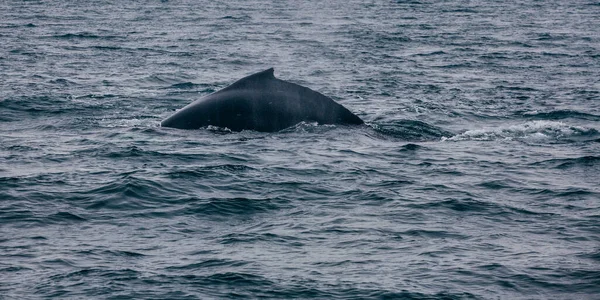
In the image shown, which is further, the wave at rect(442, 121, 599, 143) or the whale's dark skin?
the wave at rect(442, 121, 599, 143)

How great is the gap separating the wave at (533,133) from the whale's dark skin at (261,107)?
311 cm

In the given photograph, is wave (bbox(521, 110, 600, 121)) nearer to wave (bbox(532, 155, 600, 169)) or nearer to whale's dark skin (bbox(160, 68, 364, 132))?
wave (bbox(532, 155, 600, 169))

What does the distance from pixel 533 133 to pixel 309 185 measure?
22.3ft

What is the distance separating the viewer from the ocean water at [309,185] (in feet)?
39.7

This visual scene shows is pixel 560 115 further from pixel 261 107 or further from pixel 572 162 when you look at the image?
pixel 261 107

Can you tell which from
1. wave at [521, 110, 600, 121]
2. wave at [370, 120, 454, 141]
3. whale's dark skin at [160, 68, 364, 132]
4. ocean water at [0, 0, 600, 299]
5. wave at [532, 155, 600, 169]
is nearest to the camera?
ocean water at [0, 0, 600, 299]

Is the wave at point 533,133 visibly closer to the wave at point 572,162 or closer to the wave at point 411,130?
the wave at point 411,130

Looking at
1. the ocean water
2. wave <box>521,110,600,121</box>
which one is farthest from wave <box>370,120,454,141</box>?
wave <box>521,110,600,121</box>

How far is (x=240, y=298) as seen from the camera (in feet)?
37.4

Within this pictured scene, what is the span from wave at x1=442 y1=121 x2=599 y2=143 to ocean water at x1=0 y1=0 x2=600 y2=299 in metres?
0.07

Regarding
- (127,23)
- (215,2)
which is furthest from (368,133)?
(215,2)

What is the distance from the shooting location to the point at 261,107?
19.2 metres

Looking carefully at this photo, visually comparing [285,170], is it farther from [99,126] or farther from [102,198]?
[99,126]

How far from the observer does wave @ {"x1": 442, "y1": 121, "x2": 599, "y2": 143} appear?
20.9 metres
